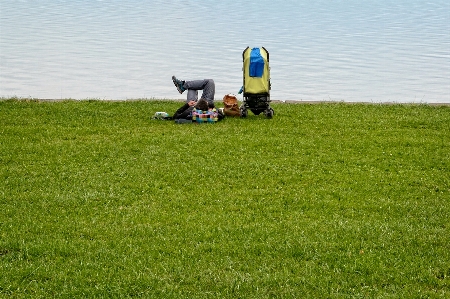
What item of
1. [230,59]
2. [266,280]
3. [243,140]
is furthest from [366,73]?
[266,280]

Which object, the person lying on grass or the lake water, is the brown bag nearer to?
the person lying on grass

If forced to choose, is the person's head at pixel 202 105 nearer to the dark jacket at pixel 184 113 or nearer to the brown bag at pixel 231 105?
the dark jacket at pixel 184 113

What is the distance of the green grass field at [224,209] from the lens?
5.74 meters

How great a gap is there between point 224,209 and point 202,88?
5293 mm

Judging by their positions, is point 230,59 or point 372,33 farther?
point 372,33

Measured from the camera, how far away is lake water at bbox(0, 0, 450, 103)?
1678cm

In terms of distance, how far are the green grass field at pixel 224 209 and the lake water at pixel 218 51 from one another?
5183 mm

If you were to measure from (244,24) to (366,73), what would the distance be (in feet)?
39.3

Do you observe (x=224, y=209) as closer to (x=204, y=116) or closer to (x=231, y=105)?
(x=204, y=116)

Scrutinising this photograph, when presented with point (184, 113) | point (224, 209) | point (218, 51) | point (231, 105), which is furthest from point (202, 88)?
point (218, 51)

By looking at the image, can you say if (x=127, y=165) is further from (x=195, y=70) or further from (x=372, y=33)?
(x=372, y=33)

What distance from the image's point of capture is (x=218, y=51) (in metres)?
22.3

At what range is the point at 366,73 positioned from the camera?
19344 mm

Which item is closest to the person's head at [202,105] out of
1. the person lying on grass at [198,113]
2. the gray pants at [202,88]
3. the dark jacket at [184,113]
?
the person lying on grass at [198,113]
